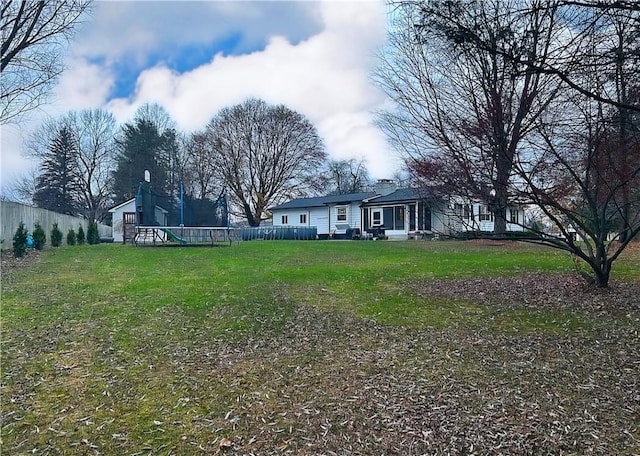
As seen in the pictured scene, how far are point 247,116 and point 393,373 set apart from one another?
30.7 meters

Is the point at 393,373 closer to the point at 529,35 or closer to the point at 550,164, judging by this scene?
the point at 529,35

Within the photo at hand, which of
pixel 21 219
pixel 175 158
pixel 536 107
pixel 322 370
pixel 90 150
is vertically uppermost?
pixel 90 150

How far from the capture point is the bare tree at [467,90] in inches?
148

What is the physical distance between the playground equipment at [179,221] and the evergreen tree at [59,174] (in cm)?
1880

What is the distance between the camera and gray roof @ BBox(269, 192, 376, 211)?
27750 mm

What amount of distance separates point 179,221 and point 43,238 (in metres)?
5.01

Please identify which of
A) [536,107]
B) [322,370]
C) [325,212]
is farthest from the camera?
[325,212]

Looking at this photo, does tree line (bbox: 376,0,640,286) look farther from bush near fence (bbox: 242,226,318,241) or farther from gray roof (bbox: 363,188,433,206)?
bush near fence (bbox: 242,226,318,241)

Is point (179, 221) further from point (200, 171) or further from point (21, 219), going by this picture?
point (200, 171)

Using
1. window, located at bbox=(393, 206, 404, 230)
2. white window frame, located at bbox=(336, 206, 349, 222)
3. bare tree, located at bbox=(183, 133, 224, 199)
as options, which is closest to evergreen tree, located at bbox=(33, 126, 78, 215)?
bare tree, located at bbox=(183, 133, 224, 199)

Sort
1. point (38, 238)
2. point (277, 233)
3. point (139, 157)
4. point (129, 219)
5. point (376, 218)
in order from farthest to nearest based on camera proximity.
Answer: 1. point (139, 157)
2. point (129, 219)
3. point (277, 233)
4. point (376, 218)
5. point (38, 238)

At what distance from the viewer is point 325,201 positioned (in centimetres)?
2948

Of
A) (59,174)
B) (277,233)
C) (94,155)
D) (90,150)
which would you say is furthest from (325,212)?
(59,174)

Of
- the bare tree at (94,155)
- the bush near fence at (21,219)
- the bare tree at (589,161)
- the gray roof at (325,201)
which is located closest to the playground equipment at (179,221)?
the bush near fence at (21,219)
